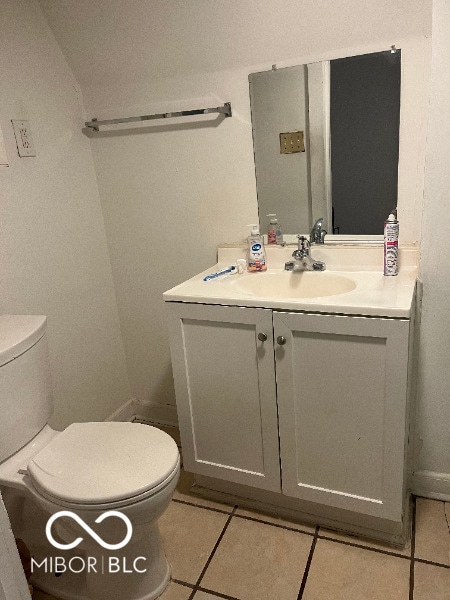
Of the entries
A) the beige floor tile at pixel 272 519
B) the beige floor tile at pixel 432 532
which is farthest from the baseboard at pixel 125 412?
the beige floor tile at pixel 432 532

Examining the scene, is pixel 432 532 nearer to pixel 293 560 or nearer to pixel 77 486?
pixel 293 560

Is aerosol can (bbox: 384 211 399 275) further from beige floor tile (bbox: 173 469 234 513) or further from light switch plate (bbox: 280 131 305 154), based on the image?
beige floor tile (bbox: 173 469 234 513)

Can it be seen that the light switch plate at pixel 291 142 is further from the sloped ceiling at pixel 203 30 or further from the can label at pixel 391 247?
the can label at pixel 391 247

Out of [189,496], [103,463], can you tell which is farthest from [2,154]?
[189,496]

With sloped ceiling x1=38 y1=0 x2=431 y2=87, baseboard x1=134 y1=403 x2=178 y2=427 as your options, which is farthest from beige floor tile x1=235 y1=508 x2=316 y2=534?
sloped ceiling x1=38 y1=0 x2=431 y2=87

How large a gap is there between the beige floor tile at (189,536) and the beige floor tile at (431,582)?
2.13ft

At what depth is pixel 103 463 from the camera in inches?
50.1

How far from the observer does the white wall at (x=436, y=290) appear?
1.24 meters

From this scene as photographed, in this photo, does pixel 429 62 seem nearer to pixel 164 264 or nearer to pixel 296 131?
pixel 296 131

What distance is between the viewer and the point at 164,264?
1993 mm

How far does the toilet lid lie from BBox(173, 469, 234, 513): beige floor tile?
1.63 feet

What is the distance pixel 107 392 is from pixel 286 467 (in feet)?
3.31

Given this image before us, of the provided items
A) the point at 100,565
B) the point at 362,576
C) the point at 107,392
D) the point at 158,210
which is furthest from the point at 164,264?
the point at 362,576

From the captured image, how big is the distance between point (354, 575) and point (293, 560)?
191 mm
